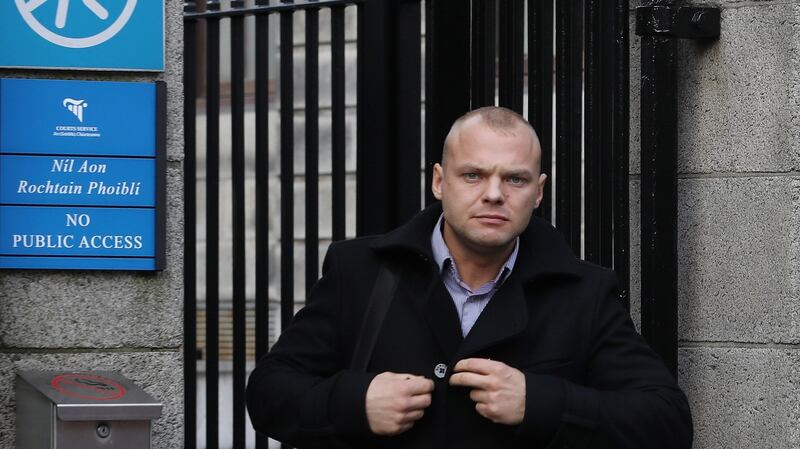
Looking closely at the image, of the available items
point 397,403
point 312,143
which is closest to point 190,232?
point 312,143

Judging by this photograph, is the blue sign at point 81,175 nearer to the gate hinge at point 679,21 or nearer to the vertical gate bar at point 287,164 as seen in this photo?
the vertical gate bar at point 287,164

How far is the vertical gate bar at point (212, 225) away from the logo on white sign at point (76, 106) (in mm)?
1109

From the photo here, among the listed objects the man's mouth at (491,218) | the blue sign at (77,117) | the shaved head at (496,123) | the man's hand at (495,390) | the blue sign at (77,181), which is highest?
the blue sign at (77,117)

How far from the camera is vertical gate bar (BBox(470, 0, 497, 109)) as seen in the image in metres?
5.41

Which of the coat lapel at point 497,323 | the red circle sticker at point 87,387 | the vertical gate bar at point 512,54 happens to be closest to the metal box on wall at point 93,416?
the red circle sticker at point 87,387

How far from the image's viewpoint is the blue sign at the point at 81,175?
4629 millimetres

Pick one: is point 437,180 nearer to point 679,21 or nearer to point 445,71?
point 679,21

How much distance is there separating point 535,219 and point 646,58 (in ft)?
5.56

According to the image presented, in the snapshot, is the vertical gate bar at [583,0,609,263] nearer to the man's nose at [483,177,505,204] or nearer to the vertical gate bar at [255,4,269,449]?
the vertical gate bar at [255,4,269,449]

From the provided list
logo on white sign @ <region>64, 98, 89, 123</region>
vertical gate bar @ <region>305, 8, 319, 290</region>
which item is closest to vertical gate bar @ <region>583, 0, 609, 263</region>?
vertical gate bar @ <region>305, 8, 319, 290</region>

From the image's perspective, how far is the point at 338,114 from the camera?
18.8ft

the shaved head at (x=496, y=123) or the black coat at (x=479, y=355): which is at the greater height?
the shaved head at (x=496, y=123)

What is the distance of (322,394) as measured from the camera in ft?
10.5

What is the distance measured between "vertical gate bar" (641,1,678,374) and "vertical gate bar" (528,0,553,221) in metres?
0.37
